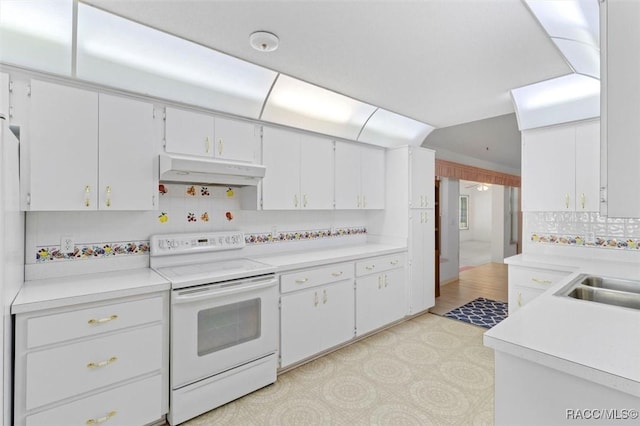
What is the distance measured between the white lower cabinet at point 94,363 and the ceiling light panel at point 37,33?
156 centimetres

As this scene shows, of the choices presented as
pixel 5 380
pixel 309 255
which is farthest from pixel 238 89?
pixel 5 380

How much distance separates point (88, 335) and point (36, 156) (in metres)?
1.16

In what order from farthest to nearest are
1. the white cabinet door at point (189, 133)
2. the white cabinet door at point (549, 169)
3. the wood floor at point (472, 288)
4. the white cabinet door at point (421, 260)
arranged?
1. the wood floor at point (472, 288)
2. the white cabinet door at point (421, 260)
3. the white cabinet door at point (549, 169)
4. the white cabinet door at point (189, 133)

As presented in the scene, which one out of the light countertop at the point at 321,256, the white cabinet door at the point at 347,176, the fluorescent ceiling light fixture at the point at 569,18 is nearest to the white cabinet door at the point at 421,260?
the light countertop at the point at 321,256

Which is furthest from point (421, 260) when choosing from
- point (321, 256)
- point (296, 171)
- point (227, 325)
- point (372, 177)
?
point (227, 325)

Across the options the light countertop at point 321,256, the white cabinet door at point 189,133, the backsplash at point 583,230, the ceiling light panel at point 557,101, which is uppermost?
the ceiling light panel at point 557,101

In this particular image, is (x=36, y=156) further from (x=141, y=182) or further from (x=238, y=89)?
(x=238, y=89)

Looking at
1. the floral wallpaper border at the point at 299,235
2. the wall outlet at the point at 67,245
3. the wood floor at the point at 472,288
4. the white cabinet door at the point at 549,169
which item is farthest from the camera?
the wood floor at the point at 472,288

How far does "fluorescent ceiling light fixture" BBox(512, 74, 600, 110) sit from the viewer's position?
275 cm

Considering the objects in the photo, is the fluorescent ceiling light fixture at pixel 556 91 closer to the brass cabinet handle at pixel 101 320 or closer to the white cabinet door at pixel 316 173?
the white cabinet door at pixel 316 173

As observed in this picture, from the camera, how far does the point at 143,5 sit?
179 centimetres

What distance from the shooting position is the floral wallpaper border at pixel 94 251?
222cm

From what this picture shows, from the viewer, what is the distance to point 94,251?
2.40 m

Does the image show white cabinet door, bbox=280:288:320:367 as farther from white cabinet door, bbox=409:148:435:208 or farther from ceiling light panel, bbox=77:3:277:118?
white cabinet door, bbox=409:148:435:208
